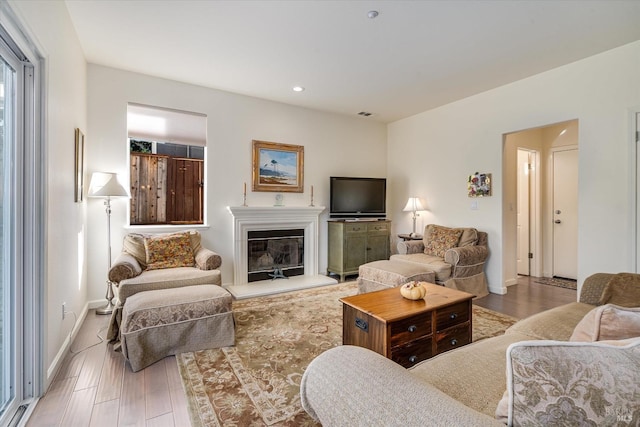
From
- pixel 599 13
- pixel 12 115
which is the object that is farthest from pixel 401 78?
pixel 12 115

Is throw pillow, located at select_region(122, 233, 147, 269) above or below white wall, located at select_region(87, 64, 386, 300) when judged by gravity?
below

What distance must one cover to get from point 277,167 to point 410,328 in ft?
10.8

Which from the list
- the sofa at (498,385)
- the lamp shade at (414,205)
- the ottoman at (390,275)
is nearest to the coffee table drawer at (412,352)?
the sofa at (498,385)

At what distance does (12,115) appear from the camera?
69.7 inches

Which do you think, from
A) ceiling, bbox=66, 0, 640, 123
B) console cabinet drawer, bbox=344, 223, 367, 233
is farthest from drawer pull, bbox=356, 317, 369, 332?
console cabinet drawer, bbox=344, 223, 367, 233

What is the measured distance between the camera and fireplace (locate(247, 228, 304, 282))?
14.6ft

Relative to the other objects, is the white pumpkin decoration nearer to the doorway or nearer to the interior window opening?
the doorway

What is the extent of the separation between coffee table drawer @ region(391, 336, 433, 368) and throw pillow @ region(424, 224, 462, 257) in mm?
2209

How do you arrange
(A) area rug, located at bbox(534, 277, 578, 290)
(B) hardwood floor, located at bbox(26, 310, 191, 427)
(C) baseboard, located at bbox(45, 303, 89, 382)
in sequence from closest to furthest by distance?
(B) hardwood floor, located at bbox(26, 310, 191, 427) < (C) baseboard, located at bbox(45, 303, 89, 382) < (A) area rug, located at bbox(534, 277, 578, 290)

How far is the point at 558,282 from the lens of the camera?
15.2 feet

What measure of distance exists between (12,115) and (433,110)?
4939 mm

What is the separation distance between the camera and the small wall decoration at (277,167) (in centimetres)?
447

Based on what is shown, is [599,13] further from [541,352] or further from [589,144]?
[541,352]

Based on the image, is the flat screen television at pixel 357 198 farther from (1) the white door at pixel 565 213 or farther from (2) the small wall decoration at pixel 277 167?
(1) the white door at pixel 565 213
